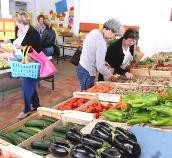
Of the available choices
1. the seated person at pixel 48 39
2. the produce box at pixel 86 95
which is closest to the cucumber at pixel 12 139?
the produce box at pixel 86 95

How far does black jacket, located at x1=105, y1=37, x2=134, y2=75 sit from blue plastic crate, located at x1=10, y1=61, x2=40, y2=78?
1179 mm

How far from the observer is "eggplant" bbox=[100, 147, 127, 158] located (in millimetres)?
1710

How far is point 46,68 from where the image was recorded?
470 centimetres

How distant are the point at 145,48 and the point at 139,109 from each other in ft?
24.7

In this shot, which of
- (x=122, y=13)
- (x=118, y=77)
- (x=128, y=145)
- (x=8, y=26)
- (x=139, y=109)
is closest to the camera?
(x=128, y=145)

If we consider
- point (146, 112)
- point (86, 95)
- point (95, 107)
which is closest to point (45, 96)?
point (86, 95)

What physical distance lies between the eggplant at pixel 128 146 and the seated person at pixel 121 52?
8.79 ft

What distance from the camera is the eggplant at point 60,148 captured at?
6.04 feet

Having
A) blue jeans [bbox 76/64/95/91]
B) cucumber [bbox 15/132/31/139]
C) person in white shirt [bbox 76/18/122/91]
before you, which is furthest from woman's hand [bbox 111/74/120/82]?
cucumber [bbox 15/132/31/139]

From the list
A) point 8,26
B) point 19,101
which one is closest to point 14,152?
point 19,101

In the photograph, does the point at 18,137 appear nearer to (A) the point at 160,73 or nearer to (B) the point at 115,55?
(B) the point at 115,55

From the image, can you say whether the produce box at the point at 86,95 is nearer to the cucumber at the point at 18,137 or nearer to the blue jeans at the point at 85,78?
the blue jeans at the point at 85,78

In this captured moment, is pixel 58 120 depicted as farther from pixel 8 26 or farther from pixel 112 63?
pixel 8 26

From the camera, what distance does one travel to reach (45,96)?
21.5 feet
